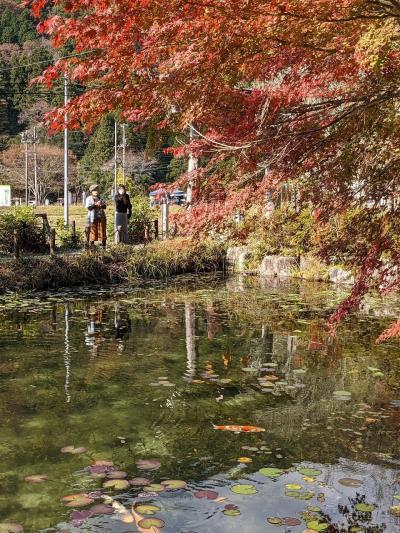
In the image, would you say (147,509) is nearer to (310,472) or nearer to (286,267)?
(310,472)

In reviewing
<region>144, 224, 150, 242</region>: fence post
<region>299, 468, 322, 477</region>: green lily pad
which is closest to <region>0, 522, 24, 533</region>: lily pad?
<region>299, 468, 322, 477</region>: green lily pad

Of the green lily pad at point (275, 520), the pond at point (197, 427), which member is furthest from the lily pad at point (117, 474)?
the green lily pad at point (275, 520)

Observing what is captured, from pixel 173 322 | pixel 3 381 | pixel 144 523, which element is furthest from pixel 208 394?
pixel 173 322

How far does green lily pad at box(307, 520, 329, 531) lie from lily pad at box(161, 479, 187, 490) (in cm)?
78

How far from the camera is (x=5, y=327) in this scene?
8.62m

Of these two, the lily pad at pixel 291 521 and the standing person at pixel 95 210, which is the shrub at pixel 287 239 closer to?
the standing person at pixel 95 210

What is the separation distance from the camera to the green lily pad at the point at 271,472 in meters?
3.84

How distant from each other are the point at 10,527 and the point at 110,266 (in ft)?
34.7

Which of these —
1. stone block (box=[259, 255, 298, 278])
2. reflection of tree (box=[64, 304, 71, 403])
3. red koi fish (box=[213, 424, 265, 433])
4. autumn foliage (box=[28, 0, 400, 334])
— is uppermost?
autumn foliage (box=[28, 0, 400, 334])

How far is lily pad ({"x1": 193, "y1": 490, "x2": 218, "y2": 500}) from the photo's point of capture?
356cm

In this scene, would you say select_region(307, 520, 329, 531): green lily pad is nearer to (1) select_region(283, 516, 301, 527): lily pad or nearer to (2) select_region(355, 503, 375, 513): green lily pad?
(1) select_region(283, 516, 301, 527): lily pad

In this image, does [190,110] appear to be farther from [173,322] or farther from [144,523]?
[173,322]

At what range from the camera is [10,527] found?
3.23m

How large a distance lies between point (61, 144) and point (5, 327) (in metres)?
49.8
